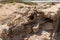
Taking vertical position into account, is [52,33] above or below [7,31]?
below

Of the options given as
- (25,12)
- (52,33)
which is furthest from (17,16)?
(52,33)

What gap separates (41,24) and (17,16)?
2.76 ft

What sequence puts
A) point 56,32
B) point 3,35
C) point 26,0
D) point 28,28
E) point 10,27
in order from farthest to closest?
point 26,0 < point 56,32 < point 28,28 < point 10,27 < point 3,35

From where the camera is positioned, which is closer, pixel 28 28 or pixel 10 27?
pixel 10 27

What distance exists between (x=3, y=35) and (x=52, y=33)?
176 cm

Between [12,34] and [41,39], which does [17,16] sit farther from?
[41,39]

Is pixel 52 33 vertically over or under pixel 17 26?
under

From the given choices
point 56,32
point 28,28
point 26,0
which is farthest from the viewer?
point 26,0

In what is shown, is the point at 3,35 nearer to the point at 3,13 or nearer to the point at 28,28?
the point at 28,28

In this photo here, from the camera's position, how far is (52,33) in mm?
6270

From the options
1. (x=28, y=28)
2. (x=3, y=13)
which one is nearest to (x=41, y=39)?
(x=28, y=28)

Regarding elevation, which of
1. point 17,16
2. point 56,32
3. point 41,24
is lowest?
point 56,32

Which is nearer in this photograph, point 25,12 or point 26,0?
point 25,12

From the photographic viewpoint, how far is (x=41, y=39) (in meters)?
5.77
